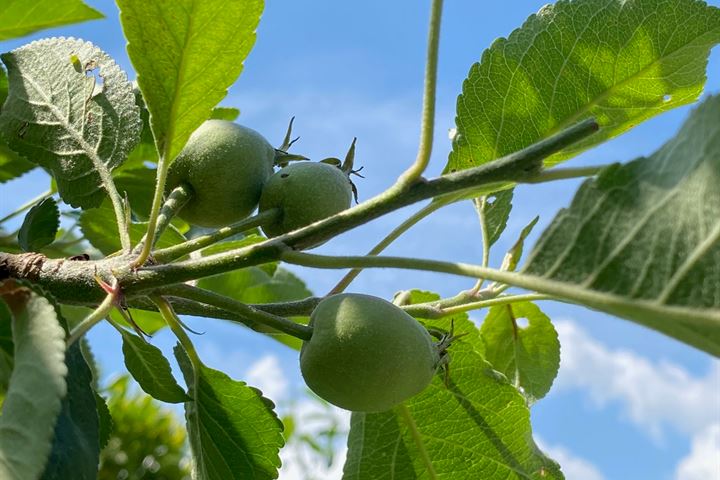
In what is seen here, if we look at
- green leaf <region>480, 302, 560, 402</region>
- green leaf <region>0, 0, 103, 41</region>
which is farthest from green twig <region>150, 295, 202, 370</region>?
green leaf <region>0, 0, 103, 41</region>

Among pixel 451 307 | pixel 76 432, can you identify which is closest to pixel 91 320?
pixel 76 432

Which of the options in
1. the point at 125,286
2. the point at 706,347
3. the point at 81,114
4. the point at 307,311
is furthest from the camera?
the point at 81,114

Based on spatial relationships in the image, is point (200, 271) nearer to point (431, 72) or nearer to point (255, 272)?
point (431, 72)

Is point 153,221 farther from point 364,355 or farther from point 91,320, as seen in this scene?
point 364,355

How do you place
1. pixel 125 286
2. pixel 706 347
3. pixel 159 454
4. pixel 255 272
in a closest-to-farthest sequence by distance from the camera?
1. pixel 706 347
2. pixel 125 286
3. pixel 255 272
4. pixel 159 454

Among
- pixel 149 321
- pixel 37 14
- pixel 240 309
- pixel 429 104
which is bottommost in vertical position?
pixel 149 321

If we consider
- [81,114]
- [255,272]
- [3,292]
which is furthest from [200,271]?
[255,272]

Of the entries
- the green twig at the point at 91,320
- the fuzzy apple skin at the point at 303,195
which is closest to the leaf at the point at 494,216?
the fuzzy apple skin at the point at 303,195
